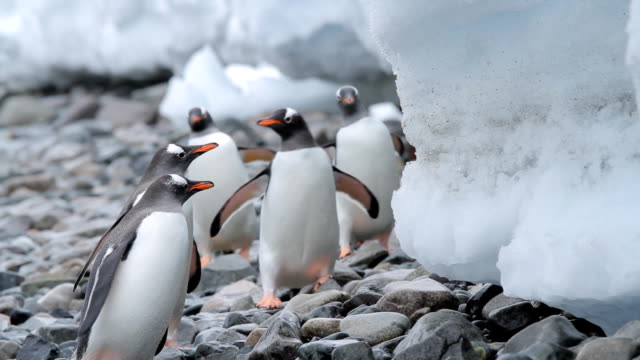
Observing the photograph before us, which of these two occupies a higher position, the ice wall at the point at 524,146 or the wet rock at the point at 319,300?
the ice wall at the point at 524,146

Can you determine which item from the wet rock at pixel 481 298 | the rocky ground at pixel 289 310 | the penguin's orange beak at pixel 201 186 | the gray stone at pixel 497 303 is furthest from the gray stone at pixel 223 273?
the gray stone at pixel 497 303

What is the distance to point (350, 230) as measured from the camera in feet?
18.0

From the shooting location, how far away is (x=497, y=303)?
9.12 ft

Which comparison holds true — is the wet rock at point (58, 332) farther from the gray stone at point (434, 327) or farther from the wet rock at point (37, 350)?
the gray stone at point (434, 327)

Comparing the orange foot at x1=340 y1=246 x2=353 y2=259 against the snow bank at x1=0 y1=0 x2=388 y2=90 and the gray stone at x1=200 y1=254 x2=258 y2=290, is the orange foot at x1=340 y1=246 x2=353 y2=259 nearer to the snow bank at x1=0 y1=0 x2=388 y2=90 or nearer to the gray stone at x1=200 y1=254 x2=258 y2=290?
the gray stone at x1=200 y1=254 x2=258 y2=290

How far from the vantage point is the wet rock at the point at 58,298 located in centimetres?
477

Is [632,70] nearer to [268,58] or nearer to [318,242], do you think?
[318,242]

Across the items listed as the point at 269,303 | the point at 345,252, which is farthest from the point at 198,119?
the point at 269,303

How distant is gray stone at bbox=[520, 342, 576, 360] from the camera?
7.36 feet

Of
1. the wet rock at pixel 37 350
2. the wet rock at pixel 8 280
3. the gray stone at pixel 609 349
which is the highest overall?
the gray stone at pixel 609 349

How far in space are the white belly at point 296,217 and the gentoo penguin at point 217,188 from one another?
151cm

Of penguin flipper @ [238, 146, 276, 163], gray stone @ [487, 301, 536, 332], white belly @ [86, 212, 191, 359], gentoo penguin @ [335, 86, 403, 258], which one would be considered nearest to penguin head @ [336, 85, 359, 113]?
gentoo penguin @ [335, 86, 403, 258]

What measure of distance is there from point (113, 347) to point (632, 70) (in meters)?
1.78

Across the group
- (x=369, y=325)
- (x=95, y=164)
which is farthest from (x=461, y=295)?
(x=95, y=164)
